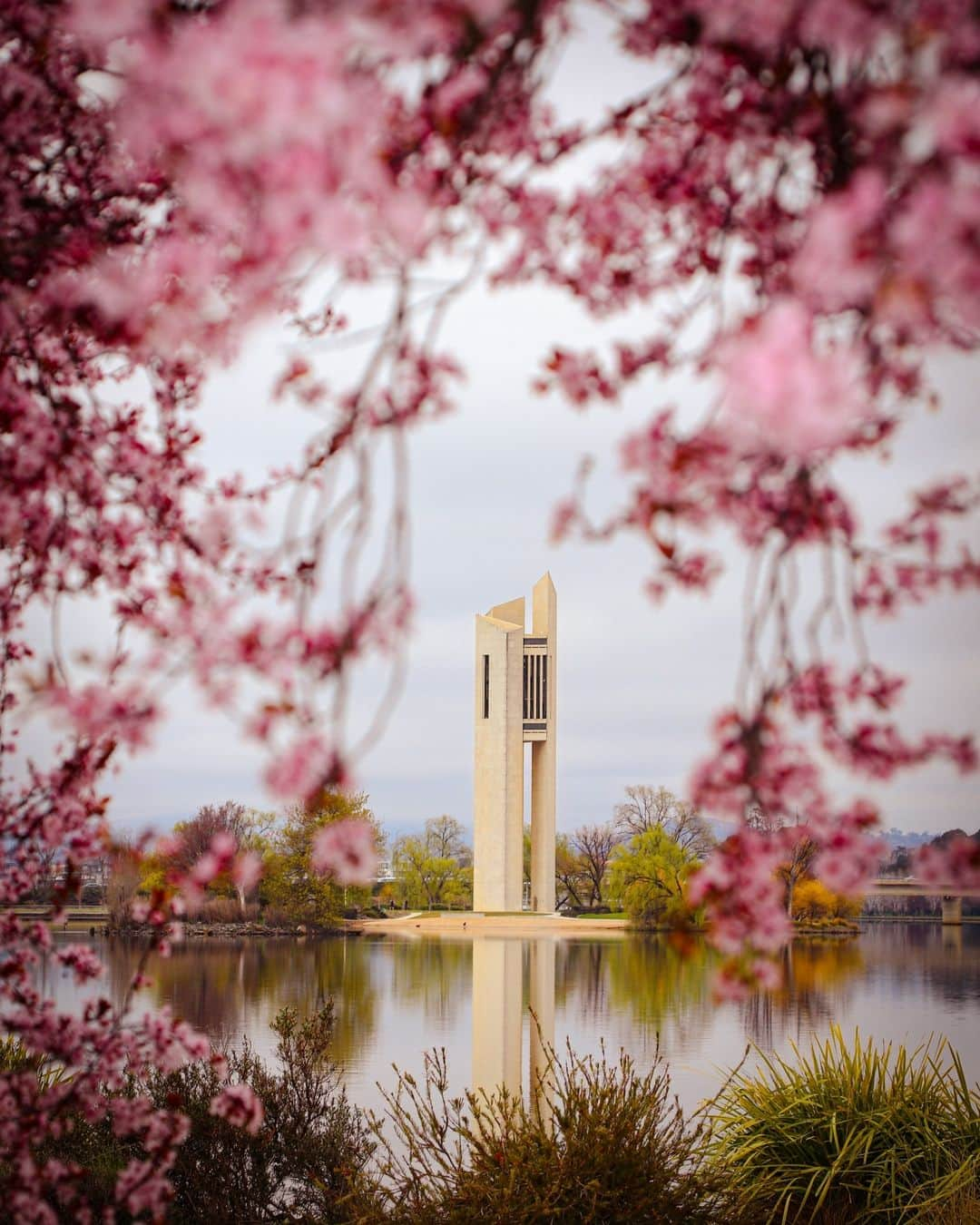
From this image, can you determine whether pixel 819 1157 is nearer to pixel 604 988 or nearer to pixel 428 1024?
pixel 428 1024

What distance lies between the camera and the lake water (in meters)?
10.1

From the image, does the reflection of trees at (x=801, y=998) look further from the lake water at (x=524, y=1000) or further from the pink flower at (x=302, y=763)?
the pink flower at (x=302, y=763)

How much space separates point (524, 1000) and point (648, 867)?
5817 mm

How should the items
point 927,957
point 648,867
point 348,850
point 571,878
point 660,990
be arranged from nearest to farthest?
point 348,850 < point 660,990 < point 648,867 < point 927,957 < point 571,878

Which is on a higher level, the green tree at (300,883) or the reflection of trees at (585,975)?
the green tree at (300,883)

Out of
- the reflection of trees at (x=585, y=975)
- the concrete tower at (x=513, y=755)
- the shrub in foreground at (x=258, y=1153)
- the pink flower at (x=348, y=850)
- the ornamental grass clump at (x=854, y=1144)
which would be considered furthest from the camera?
the concrete tower at (x=513, y=755)

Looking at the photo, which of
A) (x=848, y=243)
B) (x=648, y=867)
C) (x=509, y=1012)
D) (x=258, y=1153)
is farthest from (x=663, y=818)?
(x=848, y=243)

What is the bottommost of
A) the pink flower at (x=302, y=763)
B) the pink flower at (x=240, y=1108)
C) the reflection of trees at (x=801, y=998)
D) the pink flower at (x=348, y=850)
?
the reflection of trees at (x=801, y=998)

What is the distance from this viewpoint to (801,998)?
14.1 m

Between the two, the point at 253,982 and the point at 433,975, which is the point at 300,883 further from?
the point at 253,982

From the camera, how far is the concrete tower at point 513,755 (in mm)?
27031

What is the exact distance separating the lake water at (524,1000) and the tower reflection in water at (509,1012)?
34 mm

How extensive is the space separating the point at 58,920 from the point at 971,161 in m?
1.69

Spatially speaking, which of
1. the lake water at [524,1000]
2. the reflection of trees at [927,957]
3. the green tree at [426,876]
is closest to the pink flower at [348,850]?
the lake water at [524,1000]
